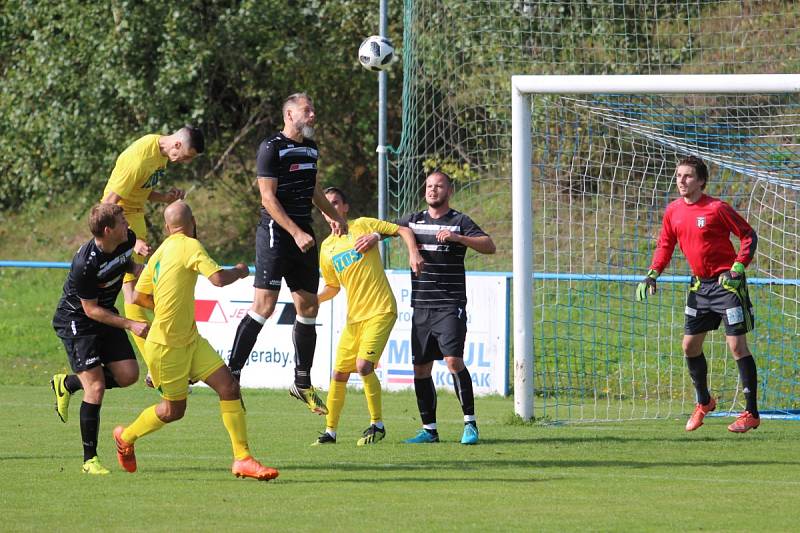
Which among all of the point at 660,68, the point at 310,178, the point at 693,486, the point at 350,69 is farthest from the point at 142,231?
the point at 350,69

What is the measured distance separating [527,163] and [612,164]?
9.91ft

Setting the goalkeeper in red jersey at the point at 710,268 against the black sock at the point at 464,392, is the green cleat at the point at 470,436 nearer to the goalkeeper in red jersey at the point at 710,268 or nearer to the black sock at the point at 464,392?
the black sock at the point at 464,392

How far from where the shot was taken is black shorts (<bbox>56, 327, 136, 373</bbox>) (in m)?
8.23

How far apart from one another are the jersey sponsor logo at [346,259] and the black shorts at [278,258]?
38cm

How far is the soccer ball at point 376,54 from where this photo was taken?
13.8 metres

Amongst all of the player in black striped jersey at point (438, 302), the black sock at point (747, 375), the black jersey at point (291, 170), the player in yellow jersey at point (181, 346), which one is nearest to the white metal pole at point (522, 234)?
the player in black striped jersey at point (438, 302)

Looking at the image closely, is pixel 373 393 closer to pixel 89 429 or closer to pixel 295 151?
pixel 295 151

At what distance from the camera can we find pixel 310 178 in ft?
30.6

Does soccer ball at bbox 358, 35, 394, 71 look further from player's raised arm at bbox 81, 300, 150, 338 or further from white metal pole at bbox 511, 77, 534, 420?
player's raised arm at bbox 81, 300, 150, 338

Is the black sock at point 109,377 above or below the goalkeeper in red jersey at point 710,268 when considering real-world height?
below

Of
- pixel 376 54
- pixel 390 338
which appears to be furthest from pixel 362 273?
pixel 376 54

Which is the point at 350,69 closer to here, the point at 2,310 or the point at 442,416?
the point at 2,310

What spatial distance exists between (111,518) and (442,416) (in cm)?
578

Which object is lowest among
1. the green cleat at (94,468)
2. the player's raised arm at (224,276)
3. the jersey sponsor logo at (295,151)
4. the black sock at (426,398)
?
the green cleat at (94,468)
